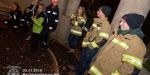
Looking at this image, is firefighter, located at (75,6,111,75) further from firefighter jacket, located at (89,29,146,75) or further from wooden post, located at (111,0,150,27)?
firefighter jacket, located at (89,29,146,75)

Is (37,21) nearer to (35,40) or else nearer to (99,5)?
(35,40)

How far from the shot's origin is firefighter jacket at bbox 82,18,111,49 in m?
3.68

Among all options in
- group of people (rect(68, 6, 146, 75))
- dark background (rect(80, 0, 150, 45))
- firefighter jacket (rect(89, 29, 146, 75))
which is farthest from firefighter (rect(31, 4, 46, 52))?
dark background (rect(80, 0, 150, 45))

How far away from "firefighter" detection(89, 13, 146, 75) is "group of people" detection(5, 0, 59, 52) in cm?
272

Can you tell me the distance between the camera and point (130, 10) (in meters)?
3.50

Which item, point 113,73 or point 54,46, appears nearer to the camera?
point 113,73

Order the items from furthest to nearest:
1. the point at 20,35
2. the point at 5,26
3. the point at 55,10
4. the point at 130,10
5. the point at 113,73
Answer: the point at 5,26, the point at 20,35, the point at 55,10, the point at 130,10, the point at 113,73

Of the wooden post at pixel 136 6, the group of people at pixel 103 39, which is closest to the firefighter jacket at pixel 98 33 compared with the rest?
the group of people at pixel 103 39

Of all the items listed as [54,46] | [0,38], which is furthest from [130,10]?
[0,38]

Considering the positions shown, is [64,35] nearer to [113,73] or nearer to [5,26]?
[5,26]

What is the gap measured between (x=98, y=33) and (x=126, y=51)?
144cm

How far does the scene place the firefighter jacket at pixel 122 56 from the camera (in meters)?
2.31

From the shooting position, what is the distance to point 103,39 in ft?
12.1

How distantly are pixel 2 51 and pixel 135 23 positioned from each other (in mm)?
4450
